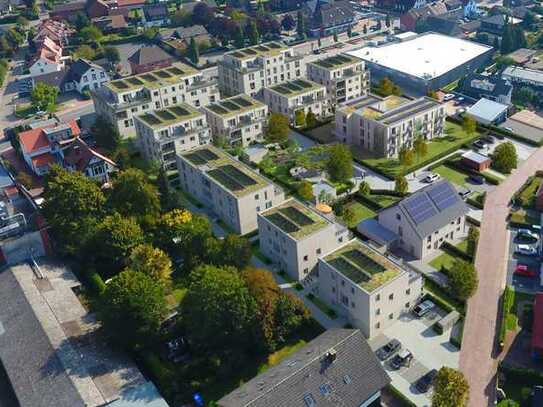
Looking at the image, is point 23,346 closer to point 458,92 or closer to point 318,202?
point 318,202

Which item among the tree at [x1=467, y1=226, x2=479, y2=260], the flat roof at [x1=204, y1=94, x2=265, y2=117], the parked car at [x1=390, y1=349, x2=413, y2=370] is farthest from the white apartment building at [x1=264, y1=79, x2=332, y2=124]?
the parked car at [x1=390, y1=349, x2=413, y2=370]

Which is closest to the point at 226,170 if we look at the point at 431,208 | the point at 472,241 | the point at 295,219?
the point at 295,219

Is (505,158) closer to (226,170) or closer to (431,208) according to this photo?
(431,208)

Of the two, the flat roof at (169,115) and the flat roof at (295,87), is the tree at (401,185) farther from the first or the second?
the flat roof at (169,115)

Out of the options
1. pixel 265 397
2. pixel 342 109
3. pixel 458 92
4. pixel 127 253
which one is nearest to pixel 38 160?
pixel 127 253

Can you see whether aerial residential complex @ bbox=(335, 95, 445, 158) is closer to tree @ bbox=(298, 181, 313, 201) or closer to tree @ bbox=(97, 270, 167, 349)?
tree @ bbox=(298, 181, 313, 201)

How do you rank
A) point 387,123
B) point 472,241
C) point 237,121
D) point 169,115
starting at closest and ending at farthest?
1. point 472,241
2. point 387,123
3. point 169,115
4. point 237,121
